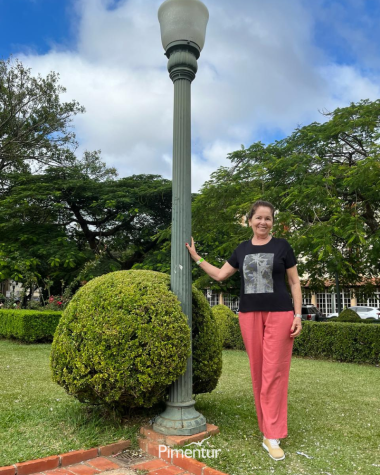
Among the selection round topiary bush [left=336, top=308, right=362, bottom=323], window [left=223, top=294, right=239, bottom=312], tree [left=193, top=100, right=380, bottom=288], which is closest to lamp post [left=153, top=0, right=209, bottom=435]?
tree [left=193, top=100, right=380, bottom=288]

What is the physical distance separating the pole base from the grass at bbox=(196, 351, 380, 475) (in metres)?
0.18

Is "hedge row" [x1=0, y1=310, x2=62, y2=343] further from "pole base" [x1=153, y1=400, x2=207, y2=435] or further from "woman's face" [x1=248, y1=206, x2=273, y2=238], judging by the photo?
"woman's face" [x1=248, y1=206, x2=273, y2=238]

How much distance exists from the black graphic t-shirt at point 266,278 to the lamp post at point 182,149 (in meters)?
0.58

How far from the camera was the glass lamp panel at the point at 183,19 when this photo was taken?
4082 millimetres

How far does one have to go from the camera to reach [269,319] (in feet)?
11.9

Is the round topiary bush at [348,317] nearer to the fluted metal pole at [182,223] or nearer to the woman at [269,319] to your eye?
the woman at [269,319]

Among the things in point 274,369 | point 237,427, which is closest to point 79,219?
point 237,427

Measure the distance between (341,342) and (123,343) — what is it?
355 inches

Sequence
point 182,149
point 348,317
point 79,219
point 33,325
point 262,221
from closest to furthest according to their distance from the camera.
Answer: point 262,221 → point 182,149 → point 33,325 → point 348,317 → point 79,219

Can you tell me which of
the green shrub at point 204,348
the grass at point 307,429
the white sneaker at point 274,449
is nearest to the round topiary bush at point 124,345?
the green shrub at point 204,348

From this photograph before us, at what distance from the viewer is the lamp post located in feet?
12.6

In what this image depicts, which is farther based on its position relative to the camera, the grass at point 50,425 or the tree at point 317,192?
the tree at point 317,192

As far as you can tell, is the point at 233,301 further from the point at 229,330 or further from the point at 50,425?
the point at 50,425

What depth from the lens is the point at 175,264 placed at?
400 centimetres
